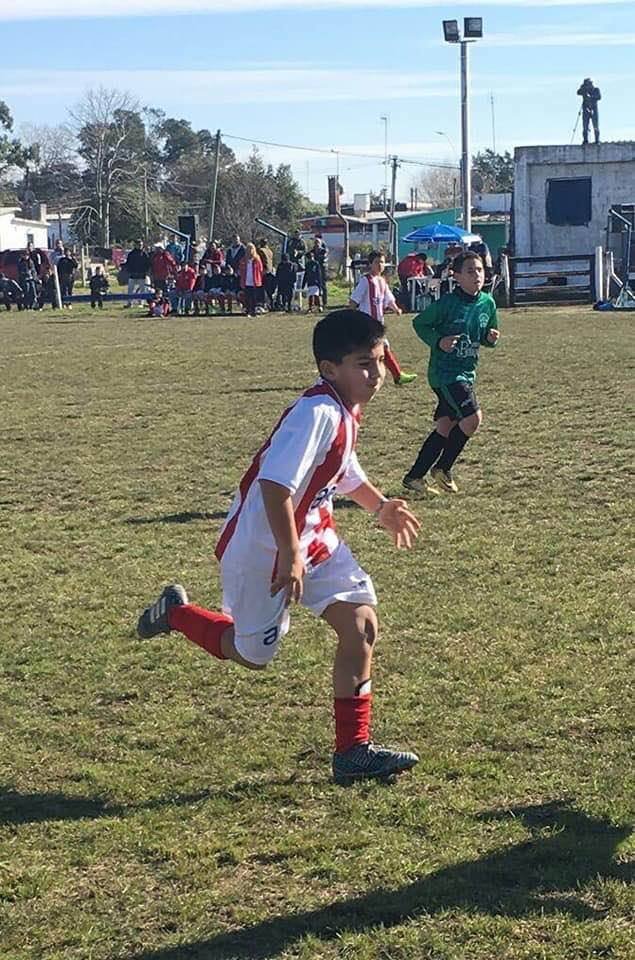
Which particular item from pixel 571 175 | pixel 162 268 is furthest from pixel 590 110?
pixel 162 268

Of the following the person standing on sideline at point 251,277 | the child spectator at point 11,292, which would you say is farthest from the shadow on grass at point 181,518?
the child spectator at point 11,292

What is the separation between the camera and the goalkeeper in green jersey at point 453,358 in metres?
9.49

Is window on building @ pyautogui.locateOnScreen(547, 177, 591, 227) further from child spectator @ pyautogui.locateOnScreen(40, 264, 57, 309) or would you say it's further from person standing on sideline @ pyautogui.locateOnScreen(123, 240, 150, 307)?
child spectator @ pyautogui.locateOnScreen(40, 264, 57, 309)

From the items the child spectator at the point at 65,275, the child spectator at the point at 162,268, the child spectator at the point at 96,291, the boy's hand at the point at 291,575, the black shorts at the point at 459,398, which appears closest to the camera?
the boy's hand at the point at 291,575

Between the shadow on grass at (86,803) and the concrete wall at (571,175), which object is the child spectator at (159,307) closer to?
the concrete wall at (571,175)

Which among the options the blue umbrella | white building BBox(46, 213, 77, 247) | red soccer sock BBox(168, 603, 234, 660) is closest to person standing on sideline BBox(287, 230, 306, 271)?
the blue umbrella

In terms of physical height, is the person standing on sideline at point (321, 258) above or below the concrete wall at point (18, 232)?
below

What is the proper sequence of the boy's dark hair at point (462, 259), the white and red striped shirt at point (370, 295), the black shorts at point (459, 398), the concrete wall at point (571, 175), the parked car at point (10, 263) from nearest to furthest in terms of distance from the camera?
the boy's dark hair at point (462, 259) < the black shorts at point (459, 398) < the white and red striped shirt at point (370, 295) < the concrete wall at point (571, 175) < the parked car at point (10, 263)

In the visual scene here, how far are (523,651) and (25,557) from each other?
3428 mm

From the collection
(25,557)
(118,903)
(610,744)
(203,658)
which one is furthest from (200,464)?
(118,903)

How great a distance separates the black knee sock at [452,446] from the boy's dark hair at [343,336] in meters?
5.34

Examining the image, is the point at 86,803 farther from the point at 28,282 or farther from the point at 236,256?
the point at 28,282

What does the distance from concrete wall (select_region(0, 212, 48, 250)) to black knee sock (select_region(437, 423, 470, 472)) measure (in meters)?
62.3

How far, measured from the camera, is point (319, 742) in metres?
5.01
